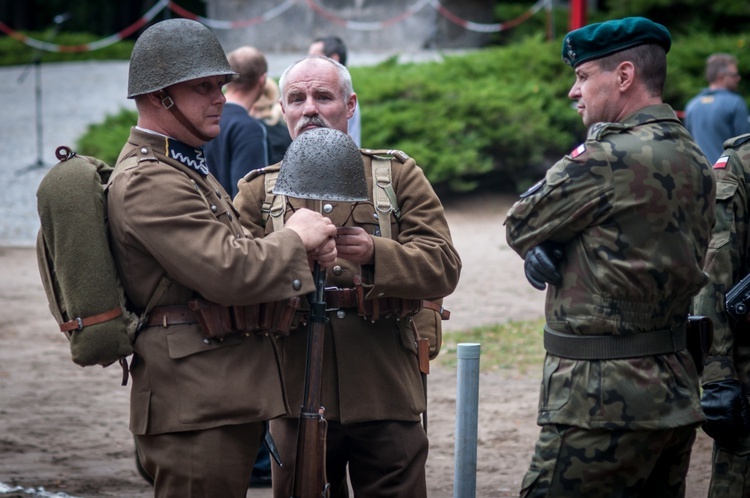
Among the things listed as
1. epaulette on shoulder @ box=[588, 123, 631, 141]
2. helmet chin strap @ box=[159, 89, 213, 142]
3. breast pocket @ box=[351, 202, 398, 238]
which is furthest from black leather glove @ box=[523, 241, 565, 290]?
helmet chin strap @ box=[159, 89, 213, 142]

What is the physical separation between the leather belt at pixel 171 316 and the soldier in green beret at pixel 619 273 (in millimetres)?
1056

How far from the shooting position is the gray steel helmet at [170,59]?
3160 millimetres

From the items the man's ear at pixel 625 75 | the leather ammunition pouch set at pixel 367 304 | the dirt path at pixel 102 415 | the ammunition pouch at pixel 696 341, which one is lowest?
the dirt path at pixel 102 415

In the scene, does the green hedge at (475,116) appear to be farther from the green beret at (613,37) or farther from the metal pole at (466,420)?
the green beret at (613,37)

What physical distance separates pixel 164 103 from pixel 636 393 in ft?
5.61

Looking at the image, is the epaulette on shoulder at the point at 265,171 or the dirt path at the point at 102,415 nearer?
the epaulette on shoulder at the point at 265,171

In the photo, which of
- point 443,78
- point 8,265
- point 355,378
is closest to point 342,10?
point 443,78

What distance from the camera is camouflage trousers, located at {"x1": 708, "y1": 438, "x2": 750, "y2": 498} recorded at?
3891 mm

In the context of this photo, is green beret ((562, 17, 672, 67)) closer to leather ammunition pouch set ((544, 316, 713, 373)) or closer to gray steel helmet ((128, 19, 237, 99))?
leather ammunition pouch set ((544, 316, 713, 373))

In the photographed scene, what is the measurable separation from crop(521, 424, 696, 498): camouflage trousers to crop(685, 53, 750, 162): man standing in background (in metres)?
7.98

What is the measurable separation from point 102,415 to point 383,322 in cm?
370

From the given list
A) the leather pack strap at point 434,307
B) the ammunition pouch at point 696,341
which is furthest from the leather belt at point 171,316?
the ammunition pouch at point 696,341

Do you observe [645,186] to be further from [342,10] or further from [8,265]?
[342,10]

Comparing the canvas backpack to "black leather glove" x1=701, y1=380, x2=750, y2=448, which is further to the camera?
"black leather glove" x1=701, y1=380, x2=750, y2=448
